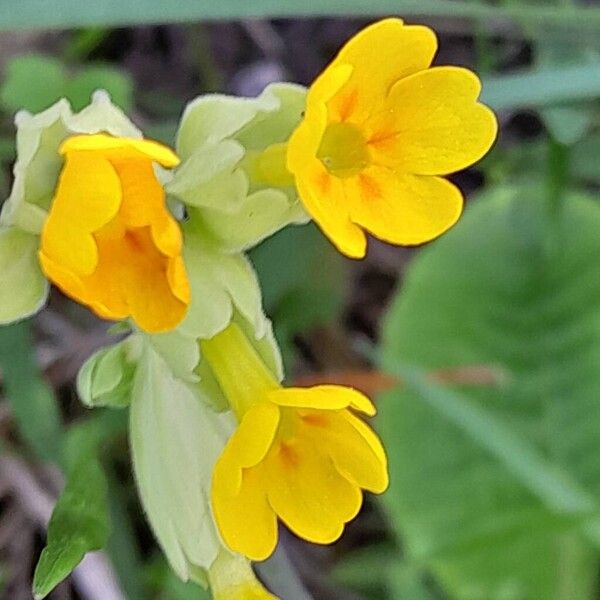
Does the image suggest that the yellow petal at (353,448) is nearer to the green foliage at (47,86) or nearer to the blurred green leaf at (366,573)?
the green foliage at (47,86)

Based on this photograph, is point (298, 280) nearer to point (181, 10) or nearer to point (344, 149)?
point (181, 10)

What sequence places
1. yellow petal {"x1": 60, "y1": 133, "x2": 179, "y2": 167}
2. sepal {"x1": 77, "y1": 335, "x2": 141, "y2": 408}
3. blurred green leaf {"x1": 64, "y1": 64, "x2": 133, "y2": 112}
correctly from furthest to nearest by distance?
blurred green leaf {"x1": 64, "y1": 64, "x2": 133, "y2": 112}
sepal {"x1": 77, "y1": 335, "x2": 141, "y2": 408}
yellow petal {"x1": 60, "y1": 133, "x2": 179, "y2": 167}

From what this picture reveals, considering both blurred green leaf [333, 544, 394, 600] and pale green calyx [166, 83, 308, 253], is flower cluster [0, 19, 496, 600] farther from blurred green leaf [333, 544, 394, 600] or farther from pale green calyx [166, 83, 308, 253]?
blurred green leaf [333, 544, 394, 600]

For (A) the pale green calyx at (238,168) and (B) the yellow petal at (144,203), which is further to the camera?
(A) the pale green calyx at (238,168)

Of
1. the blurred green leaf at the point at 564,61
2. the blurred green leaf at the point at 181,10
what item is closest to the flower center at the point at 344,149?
the blurred green leaf at the point at 181,10

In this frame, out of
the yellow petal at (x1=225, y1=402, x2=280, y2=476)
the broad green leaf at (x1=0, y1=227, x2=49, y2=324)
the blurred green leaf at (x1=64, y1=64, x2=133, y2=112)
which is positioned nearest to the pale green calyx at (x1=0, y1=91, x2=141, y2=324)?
the broad green leaf at (x1=0, y1=227, x2=49, y2=324)

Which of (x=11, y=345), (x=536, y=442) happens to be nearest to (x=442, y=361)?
(x=536, y=442)
